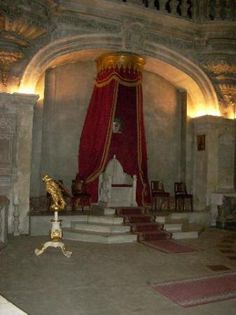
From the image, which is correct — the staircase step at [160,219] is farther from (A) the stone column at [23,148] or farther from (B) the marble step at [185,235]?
(A) the stone column at [23,148]

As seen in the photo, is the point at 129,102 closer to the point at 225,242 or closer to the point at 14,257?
the point at 225,242

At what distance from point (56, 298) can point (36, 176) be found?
186 inches

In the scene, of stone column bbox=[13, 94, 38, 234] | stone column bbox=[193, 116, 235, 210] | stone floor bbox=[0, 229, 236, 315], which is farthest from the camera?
stone column bbox=[193, 116, 235, 210]

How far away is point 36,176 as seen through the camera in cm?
791

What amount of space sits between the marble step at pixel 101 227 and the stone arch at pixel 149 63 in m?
2.77

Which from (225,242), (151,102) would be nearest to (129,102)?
(151,102)

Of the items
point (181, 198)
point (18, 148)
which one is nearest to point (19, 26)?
point (18, 148)

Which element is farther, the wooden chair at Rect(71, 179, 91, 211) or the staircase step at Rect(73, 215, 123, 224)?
the wooden chair at Rect(71, 179, 91, 211)

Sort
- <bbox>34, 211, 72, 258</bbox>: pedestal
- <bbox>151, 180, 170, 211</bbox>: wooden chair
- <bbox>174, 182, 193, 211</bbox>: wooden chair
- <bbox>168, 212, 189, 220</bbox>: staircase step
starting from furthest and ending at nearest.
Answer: <bbox>174, 182, 193, 211</bbox>: wooden chair
<bbox>151, 180, 170, 211</bbox>: wooden chair
<bbox>168, 212, 189, 220</bbox>: staircase step
<bbox>34, 211, 72, 258</bbox>: pedestal

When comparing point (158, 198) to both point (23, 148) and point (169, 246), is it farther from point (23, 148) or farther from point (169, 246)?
point (23, 148)

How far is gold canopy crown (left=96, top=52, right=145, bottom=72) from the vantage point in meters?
8.17

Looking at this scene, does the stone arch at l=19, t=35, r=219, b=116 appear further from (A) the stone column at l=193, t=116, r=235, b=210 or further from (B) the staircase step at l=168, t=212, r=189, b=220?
(B) the staircase step at l=168, t=212, r=189, b=220

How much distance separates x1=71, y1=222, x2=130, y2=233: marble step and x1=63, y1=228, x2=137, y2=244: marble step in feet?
0.47

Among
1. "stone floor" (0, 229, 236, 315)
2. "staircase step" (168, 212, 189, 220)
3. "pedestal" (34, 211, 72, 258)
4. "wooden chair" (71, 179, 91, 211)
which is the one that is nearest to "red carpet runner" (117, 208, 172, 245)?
"stone floor" (0, 229, 236, 315)
